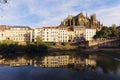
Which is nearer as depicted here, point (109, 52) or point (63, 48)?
point (109, 52)

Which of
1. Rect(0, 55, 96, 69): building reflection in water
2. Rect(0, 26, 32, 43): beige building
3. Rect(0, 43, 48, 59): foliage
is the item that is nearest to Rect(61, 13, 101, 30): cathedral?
Rect(0, 26, 32, 43): beige building

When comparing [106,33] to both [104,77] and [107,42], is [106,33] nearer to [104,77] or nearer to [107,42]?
[107,42]

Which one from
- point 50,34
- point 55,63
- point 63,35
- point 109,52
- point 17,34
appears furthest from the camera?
point 17,34

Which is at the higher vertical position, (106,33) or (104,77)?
(106,33)

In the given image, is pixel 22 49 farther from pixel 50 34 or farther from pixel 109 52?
pixel 50 34

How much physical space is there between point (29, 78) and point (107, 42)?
209 feet

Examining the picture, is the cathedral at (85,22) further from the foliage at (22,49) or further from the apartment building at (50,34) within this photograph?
the foliage at (22,49)

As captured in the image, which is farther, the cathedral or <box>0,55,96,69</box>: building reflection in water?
the cathedral

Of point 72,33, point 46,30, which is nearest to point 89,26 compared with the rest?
point 72,33

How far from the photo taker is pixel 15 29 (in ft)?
431

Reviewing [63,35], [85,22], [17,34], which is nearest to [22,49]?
[63,35]

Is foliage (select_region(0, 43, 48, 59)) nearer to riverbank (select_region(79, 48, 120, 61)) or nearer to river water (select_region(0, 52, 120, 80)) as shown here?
riverbank (select_region(79, 48, 120, 61))

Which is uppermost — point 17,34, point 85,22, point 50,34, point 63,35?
point 85,22

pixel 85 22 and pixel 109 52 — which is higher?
pixel 85 22
